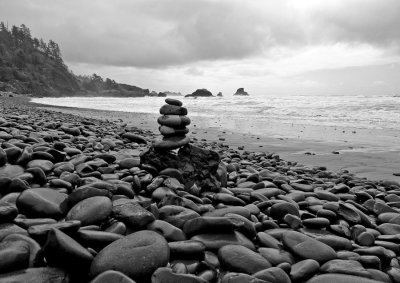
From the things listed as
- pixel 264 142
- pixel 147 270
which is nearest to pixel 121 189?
pixel 147 270

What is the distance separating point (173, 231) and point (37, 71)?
5014 inches

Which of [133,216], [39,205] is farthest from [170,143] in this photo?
[39,205]

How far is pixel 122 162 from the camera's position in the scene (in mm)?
4703

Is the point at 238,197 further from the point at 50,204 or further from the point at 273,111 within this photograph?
the point at 273,111

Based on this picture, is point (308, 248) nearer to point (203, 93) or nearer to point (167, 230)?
point (167, 230)

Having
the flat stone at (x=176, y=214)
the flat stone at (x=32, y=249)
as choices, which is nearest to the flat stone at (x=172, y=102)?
the flat stone at (x=176, y=214)

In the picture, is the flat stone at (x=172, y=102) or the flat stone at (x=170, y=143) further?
the flat stone at (x=172, y=102)

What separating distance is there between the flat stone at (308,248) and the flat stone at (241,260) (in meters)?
0.37

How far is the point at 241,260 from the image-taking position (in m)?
2.33

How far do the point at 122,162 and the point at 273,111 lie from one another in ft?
68.0

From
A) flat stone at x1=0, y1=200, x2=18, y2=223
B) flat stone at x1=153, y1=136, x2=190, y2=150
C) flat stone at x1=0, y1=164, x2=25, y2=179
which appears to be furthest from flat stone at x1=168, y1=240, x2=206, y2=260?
flat stone at x1=153, y1=136, x2=190, y2=150

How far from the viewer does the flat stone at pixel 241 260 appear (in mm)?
2287

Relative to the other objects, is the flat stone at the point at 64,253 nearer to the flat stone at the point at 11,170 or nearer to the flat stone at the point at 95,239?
the flat stone at the point at 95,239

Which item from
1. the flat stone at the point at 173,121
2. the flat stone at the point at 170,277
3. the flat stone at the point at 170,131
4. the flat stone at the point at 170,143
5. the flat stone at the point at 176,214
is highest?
the flat stone at the point at 173,121
